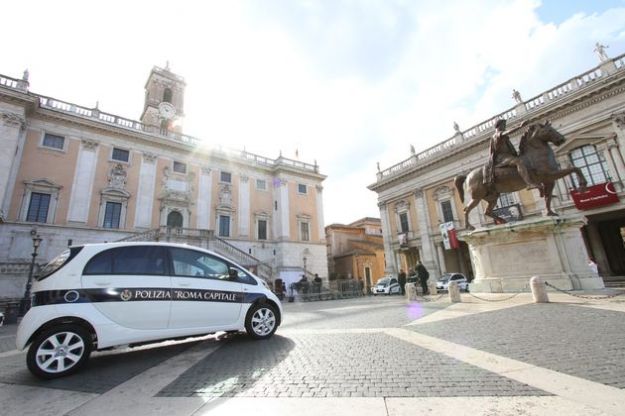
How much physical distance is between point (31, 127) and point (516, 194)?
36.6 m

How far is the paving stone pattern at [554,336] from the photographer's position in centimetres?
275

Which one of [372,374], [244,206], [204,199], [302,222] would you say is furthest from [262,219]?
[372,374]

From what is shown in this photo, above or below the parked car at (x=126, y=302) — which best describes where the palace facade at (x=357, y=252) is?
above

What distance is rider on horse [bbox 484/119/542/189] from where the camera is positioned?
26.3 ft

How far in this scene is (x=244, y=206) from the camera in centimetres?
2781

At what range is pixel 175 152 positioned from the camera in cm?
2520

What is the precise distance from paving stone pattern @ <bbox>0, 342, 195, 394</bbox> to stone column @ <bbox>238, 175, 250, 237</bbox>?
72.7 feet

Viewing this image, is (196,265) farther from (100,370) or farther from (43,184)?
(43,184)

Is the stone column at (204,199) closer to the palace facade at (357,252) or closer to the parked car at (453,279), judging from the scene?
the palace facade at (357,252)

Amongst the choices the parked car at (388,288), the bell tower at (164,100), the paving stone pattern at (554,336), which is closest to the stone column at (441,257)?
the parked car at (388,288)

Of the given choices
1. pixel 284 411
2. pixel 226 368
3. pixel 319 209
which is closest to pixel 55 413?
pixel 226 368

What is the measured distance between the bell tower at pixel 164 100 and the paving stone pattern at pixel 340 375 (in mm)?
31252

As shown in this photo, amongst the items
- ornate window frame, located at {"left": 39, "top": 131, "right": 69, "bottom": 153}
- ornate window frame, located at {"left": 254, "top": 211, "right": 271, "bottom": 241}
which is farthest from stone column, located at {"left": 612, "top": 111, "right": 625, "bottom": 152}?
ornate window frame, located at {"left": 39, "top": 131, "right": 69, "bottom": 153}

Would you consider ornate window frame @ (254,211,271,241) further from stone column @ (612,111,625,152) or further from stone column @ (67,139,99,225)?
stone column @ (612,111,625,152)
